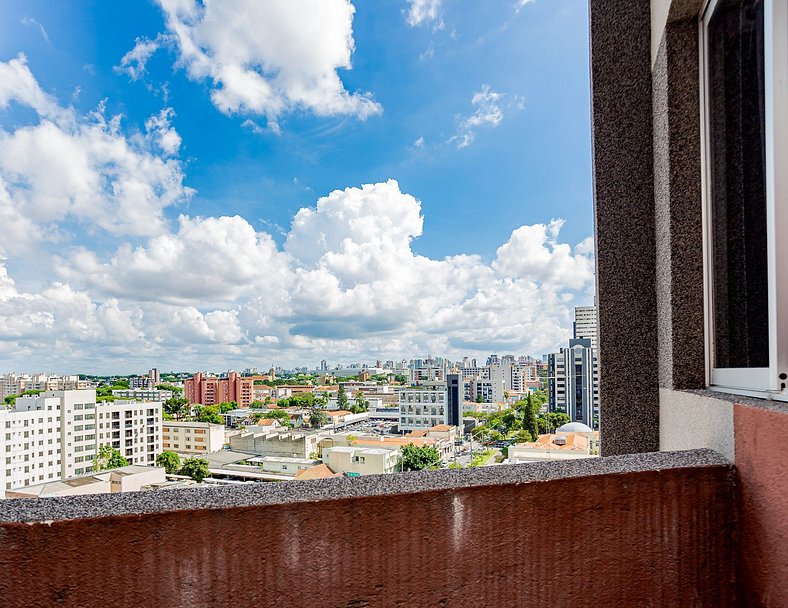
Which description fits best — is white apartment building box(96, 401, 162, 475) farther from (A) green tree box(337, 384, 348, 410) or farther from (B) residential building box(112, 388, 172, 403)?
(A) green tree box(337, 384, 348, 410)

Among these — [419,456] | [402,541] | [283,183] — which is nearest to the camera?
[402,541]

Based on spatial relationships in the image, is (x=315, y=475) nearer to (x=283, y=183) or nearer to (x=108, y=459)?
(x=108, y=459)

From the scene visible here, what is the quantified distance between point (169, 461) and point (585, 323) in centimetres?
349

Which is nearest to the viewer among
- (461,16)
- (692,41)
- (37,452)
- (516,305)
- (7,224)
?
(692,41)

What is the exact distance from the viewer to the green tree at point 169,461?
381 centimetres

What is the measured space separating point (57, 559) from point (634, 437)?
1.71 m

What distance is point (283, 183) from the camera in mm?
6469

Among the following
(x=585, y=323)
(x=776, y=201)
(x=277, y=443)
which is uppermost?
(x=776, y=201)

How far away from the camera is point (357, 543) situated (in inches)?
27.5

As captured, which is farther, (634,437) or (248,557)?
(634,437)

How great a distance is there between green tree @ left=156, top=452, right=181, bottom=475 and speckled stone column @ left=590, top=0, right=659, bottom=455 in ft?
11.0

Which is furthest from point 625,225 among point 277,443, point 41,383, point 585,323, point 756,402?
point 41,383

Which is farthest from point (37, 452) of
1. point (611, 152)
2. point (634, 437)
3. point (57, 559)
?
point (611, 152)

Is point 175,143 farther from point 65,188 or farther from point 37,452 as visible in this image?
point 37,452
